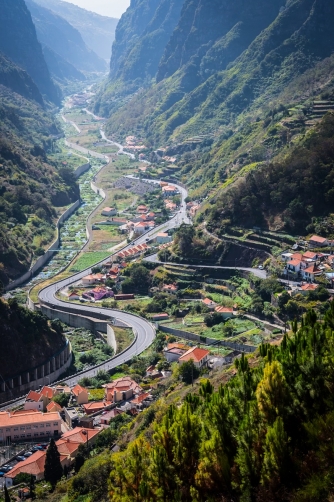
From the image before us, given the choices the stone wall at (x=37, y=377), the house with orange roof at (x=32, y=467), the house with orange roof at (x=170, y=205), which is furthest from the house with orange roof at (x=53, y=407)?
the house with orange roof at (x=170, y=205)

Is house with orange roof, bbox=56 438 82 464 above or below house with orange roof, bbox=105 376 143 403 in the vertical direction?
below

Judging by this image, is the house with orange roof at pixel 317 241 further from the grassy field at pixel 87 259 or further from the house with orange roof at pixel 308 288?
the grassy field at pixel 87 259

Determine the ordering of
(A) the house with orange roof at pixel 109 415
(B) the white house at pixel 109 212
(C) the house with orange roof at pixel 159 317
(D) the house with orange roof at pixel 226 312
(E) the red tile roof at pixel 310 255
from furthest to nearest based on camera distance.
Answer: (B) the white house at pixel 109 212 < (C) the house with orange roof at pixel 159 317 < (E) the red tile roof at pixel 310 255 < (D) the house with orange roof at pixel 226 312 < (A) the house with orange roof at pixel 109 415

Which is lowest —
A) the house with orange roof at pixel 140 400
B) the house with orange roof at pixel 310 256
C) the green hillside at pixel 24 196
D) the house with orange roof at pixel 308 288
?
the green hillside at pixel 24 196

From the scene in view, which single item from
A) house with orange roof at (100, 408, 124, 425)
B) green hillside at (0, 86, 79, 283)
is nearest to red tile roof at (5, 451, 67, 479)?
house with orange roof at (100, 408, 124, 425)

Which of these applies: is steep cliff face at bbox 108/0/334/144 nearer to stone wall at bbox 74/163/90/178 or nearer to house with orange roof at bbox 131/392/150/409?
stone wall at bbox 74/163/90/178

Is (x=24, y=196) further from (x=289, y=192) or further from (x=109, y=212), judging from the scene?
(x=289, y=192)
